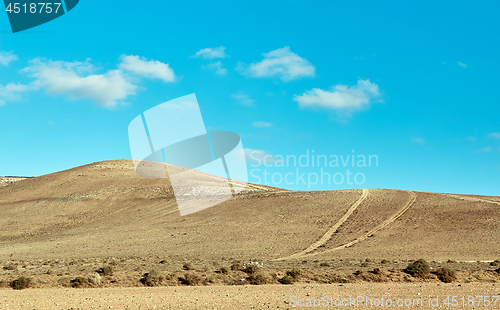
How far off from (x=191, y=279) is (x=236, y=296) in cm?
489

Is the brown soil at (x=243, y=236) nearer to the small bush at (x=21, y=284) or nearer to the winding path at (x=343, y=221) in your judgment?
the winding path at (x=343, y=221)

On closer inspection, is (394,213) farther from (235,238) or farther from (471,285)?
(471,285)

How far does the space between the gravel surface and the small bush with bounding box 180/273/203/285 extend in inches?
48.9

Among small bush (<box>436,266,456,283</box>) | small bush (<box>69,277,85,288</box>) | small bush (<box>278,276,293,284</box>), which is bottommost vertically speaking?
small bush (<box>436,266,456,283</box>)

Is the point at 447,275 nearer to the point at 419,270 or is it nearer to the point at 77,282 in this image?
the point at 419,270

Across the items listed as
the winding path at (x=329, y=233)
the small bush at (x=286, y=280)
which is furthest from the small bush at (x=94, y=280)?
the winding path at (x=329, y=233)

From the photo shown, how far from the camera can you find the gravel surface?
13.6 meters

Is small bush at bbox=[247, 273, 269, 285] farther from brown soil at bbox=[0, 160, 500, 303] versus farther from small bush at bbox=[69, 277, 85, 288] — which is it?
small bush at bbox=[69, 277, 85, 288]

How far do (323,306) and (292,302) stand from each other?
1158mm

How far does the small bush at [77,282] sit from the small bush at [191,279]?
4.83m

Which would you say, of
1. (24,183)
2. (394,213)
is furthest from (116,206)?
(394,213)

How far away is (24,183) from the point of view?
80688 mm

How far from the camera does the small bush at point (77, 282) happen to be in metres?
18.4

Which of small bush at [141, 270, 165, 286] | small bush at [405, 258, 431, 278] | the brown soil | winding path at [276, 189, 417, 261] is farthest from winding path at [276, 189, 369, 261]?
small bush at [141, 270, 165, 286]
